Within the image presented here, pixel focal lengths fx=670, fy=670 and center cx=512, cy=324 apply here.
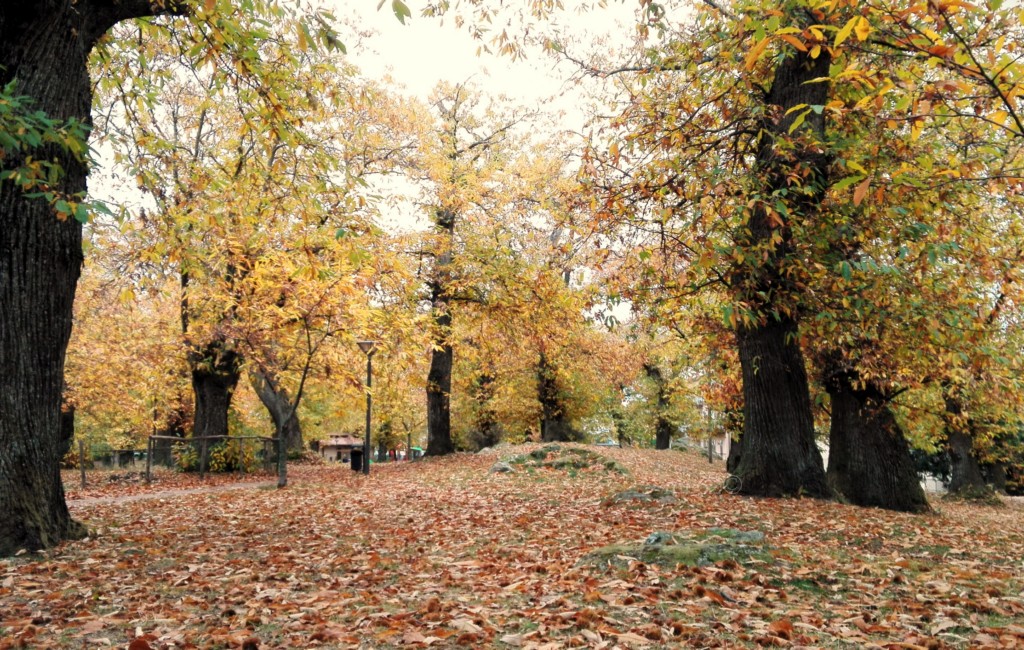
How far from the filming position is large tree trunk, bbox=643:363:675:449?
114 ft

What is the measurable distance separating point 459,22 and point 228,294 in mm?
10638

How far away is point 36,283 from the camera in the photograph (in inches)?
246

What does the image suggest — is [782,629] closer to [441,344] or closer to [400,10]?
[400,10]

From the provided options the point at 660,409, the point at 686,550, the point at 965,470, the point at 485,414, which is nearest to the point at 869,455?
the point at 686,550

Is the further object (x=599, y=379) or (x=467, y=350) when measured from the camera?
(x=599, y=379)

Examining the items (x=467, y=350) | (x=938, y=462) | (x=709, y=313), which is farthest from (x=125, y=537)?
(x=938, y=462)

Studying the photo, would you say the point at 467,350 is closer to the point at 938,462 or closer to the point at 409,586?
the point at 409,586

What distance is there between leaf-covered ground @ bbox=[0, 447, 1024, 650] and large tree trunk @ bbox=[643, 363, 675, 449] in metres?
25.8

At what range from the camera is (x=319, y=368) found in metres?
17.7

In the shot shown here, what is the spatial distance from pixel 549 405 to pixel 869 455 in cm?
2061

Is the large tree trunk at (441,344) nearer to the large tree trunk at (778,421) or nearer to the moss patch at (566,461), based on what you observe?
the moss patch at (566,461)

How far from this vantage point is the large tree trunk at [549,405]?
105 ft

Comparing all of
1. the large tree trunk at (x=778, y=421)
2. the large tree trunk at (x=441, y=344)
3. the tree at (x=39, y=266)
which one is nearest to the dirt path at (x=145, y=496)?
the tree at (x=39, y=266)

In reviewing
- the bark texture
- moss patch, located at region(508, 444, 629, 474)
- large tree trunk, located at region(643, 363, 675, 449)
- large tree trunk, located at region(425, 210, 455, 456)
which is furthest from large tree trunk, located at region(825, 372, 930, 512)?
the bark texture
